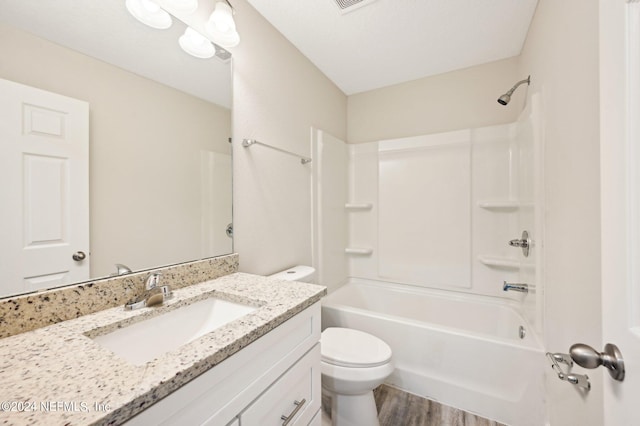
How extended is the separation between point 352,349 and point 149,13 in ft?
6.09

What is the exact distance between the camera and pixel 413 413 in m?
1.52

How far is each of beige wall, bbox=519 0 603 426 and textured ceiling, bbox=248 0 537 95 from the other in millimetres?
300

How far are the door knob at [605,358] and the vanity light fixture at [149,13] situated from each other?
5.54 feet

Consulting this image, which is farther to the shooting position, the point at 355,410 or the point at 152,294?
the point at 355,410

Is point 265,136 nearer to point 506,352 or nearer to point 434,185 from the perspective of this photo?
point 434,185

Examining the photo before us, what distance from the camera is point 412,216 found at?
2.34m

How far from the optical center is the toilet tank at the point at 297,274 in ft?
5.19

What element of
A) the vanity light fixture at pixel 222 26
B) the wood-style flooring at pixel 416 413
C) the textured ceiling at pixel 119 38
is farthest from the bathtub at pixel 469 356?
the vanity light fixture at pixel 222 26

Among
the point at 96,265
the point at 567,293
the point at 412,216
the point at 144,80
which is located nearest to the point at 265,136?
the point at 144,80

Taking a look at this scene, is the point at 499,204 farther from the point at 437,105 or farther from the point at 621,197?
the point at 621,197

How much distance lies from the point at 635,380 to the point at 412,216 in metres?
1.96

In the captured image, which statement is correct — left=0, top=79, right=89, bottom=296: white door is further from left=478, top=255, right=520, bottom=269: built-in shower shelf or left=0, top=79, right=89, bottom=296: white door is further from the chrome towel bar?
left=478, top=255, right=520, bottom=269: built-in shower shelf

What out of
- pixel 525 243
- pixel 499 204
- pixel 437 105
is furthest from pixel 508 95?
pixel 525 243

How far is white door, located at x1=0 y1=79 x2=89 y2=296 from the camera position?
2.23 feet
